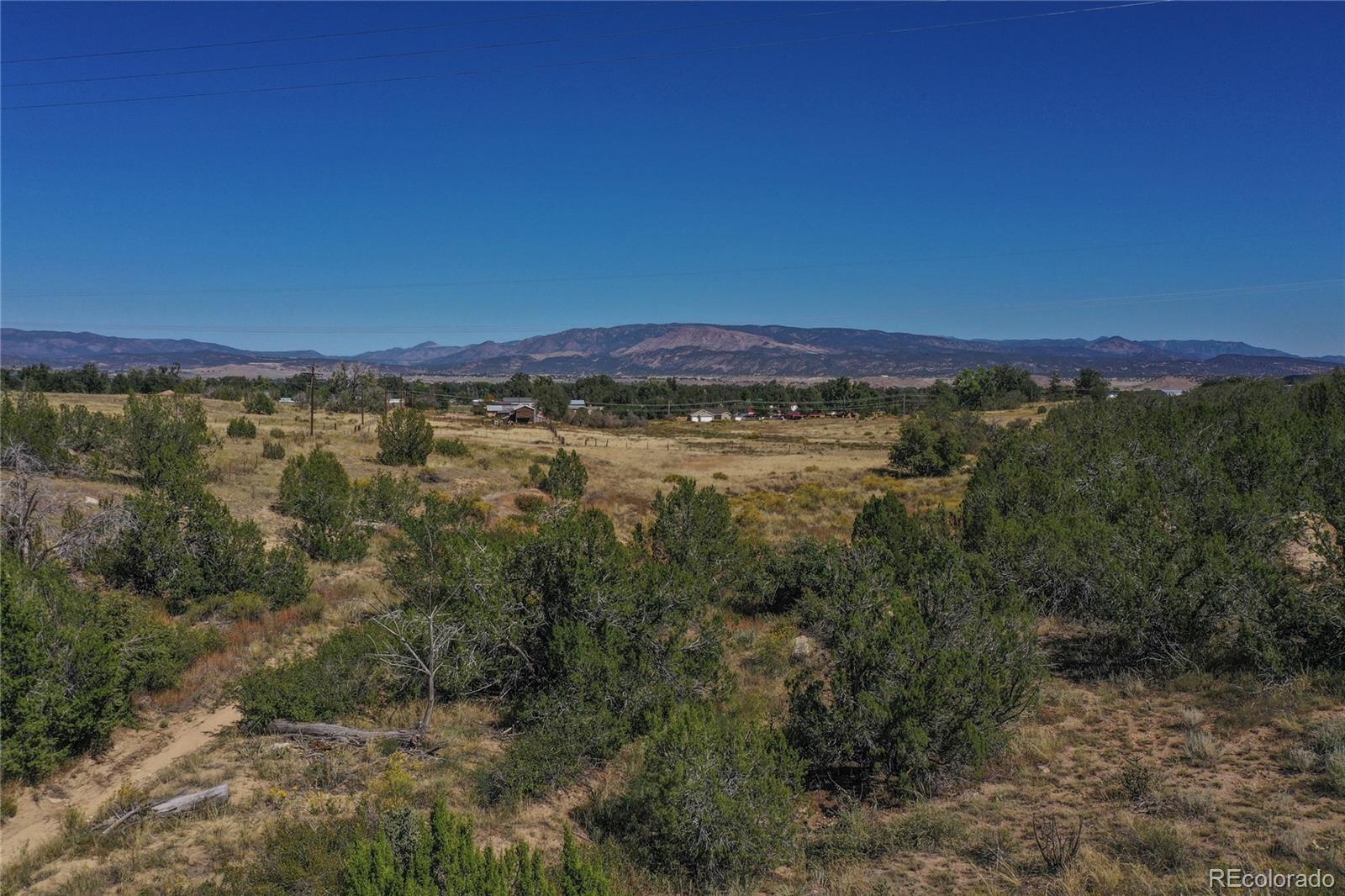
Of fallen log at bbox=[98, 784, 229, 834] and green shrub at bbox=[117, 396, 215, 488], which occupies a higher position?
green shrub at bbox=[117, 396, 215, 488]

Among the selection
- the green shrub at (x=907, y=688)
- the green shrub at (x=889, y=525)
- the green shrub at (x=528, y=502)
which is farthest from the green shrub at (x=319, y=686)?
the green shrub at (x=528, y=502)

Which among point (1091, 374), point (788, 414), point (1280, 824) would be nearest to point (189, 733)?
point (1280, 824)

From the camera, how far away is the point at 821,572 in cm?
1773

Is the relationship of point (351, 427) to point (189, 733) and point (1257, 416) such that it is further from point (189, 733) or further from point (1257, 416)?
point (1257, 416)

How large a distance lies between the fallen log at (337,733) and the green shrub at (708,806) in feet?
12.3

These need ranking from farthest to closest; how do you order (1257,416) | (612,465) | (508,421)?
(508,421)
(612,465)
(1257,416)

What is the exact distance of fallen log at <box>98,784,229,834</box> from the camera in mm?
7730

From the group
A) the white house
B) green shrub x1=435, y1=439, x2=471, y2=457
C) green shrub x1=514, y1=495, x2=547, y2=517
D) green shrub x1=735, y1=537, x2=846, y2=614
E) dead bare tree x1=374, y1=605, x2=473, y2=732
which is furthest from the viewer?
the white house

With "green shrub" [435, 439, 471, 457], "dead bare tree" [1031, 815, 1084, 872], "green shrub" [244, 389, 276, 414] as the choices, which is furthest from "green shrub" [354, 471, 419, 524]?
"green shrub" [244, 389, 276, 414]

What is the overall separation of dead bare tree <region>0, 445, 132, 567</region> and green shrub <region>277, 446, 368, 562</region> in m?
5.08

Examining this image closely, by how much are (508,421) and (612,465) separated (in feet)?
109

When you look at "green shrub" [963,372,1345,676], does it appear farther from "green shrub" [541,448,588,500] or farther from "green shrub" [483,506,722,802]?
"green shrub" [541,448,588,500]

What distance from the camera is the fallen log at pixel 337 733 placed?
32.7ft

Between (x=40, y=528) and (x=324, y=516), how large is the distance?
676 cm
